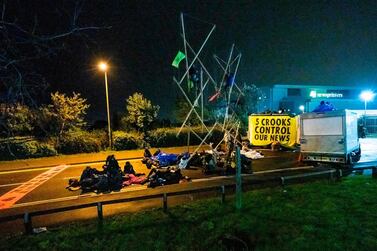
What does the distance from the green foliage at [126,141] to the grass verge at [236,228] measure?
A: 15.2 m

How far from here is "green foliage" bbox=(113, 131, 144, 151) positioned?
22484 millimetres

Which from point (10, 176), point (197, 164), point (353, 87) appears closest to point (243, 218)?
point (197, 164)

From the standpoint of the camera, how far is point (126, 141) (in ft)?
74.5

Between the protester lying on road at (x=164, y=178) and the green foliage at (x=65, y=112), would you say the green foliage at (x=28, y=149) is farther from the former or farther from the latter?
the protester lying on road at (x=164, y=178)

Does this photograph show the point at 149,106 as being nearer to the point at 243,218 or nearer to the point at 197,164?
the point at 197,164

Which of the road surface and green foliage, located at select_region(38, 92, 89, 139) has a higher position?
green foliage, located at select_region(38, 92, 89, 139)

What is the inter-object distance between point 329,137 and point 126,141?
1453cm

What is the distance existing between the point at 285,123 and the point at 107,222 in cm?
1732

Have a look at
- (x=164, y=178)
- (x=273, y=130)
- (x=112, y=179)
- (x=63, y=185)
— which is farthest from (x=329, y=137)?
(x=63, y=185)

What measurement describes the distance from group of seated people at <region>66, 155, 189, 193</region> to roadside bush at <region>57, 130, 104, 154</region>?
1054 centimetres

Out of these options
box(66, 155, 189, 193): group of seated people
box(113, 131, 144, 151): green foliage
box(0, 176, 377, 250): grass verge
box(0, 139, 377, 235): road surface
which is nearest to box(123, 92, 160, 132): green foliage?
box(113, 131, 144, 151): green foliage

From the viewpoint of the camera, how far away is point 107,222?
23.1 ft

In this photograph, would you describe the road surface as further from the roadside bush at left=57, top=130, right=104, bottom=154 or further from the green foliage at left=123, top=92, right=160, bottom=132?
the green foliage at left=123, top=92, right=160, bottom=132

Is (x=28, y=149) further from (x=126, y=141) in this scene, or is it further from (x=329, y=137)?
(x=329, y=137)
